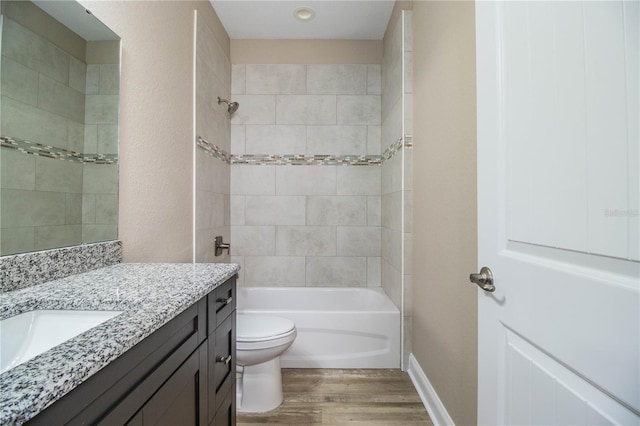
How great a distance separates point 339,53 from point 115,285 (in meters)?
2.66

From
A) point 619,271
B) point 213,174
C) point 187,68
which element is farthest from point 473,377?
point 187,68

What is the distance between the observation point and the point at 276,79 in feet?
9.05

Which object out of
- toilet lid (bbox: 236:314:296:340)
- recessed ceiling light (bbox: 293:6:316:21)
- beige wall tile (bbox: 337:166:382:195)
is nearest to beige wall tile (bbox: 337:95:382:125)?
beige wall tile (bbox: 337:166:382:195)

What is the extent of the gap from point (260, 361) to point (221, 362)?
0.61 metres

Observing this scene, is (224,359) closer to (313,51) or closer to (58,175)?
(58,175)

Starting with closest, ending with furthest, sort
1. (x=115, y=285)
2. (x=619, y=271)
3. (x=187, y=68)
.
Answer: (x=619, y=271) < (x=115, y=285) < (x=187, y=68)

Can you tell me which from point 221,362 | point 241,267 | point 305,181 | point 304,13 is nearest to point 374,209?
point 305,181

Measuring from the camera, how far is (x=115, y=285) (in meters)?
0.90

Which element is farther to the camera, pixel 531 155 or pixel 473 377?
pixel 473 377

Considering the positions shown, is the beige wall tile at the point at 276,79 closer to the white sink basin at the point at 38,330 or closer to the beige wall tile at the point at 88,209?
the beige wall tile at the point at 88,209

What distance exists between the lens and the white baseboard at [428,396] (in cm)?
148

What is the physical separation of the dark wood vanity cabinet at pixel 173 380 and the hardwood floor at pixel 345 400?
20.9 inches

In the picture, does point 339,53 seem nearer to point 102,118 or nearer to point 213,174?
point 213,174

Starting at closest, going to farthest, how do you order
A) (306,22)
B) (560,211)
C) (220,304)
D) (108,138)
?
1. (560,211)
2. (220,304)
3. (108,138)
4. (306,22)
